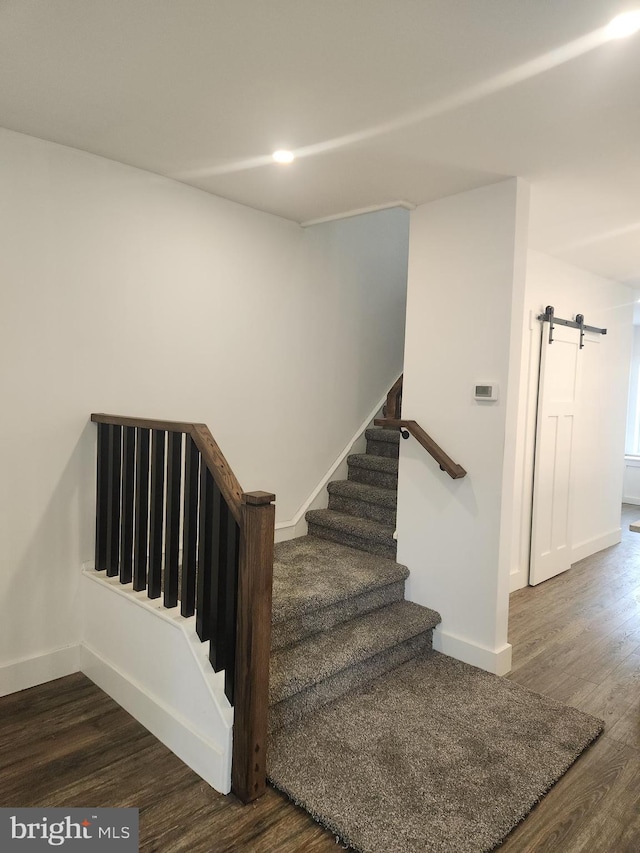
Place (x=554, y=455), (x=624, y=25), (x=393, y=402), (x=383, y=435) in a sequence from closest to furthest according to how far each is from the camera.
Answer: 1. (x=624, y=25)
2. (x=383, y=435)
3. (x=393, y=402)
4. (x=554, y=455)

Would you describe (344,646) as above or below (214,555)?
below

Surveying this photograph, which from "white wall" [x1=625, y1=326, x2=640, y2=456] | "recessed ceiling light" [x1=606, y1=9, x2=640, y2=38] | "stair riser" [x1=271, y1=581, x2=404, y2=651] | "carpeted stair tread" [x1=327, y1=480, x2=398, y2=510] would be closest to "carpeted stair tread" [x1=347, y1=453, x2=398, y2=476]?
"carpeted stair tread" [x1=327, y1=480, x2=398, y2=510]

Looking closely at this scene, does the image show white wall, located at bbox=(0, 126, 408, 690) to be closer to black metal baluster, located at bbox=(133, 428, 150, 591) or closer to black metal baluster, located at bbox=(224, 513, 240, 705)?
black metal baluster, located at bbox=(133, 428, 150, 591)

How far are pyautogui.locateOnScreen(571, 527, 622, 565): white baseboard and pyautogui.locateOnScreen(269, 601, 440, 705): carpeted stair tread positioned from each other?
2.32 meters

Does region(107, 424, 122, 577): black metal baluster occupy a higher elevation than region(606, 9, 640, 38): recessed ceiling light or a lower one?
lower

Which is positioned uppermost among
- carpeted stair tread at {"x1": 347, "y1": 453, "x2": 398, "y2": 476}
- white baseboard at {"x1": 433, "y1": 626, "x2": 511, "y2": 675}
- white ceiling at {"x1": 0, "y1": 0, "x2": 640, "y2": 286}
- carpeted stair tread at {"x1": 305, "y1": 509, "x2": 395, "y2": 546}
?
white ceiling at {"x1": 0, "y1": 0, "x2": 640, "y2": 286}

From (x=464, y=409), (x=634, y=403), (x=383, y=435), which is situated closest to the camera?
(x=464, y=409)

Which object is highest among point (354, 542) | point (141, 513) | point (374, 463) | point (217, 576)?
point (374, 463)

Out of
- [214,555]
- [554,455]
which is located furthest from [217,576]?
[554,455]

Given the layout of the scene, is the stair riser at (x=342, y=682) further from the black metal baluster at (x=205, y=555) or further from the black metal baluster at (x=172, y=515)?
the black metal baluster at (x=172, y=515)

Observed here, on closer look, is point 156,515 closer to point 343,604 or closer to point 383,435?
point 343,604

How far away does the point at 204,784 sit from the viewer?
74.0 inches

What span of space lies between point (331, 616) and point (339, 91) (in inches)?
86.5

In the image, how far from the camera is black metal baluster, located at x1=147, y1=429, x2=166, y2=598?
2.20 metres
